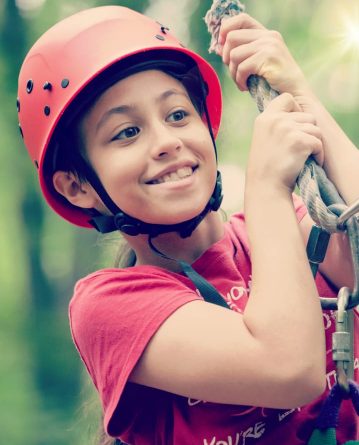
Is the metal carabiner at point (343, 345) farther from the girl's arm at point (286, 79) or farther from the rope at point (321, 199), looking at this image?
the girl's arm at point (286, 79)

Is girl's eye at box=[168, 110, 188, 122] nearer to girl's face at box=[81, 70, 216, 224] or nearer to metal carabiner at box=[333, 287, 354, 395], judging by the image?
girl's face at box=[81, 70, 216, 224]

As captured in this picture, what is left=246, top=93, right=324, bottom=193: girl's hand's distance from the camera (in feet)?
4.29

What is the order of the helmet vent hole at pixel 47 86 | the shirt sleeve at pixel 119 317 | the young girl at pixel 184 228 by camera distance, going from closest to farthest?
the young girl at pixel 184 228 < the shirt sleeve at pixel 119 317 < the helmet vent hole at pixel 47 86

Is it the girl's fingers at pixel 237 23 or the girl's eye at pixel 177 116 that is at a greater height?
the girl's fingers at pixel 237 23

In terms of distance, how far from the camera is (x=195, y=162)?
5.22ft

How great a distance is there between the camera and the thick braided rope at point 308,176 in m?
1.17

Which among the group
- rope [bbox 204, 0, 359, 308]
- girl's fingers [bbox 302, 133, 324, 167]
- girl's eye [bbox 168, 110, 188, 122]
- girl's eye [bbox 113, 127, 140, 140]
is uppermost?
girl's fingers [bbox 302, 133, 324, 167]

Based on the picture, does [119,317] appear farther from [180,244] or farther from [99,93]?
[99,93]

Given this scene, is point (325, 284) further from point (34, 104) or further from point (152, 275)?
point (34, 104)

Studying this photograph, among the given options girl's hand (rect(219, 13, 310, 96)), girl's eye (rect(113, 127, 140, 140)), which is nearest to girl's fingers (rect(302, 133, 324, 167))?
girl's hand (rect(219, 13, 310, 96))

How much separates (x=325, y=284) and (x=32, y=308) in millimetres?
3311

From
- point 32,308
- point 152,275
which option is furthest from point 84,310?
point 32,308

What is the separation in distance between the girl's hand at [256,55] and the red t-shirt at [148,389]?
1.39 ft

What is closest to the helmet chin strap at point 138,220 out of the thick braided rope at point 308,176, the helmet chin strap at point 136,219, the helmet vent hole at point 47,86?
the helmet chin strap at point 136,219
